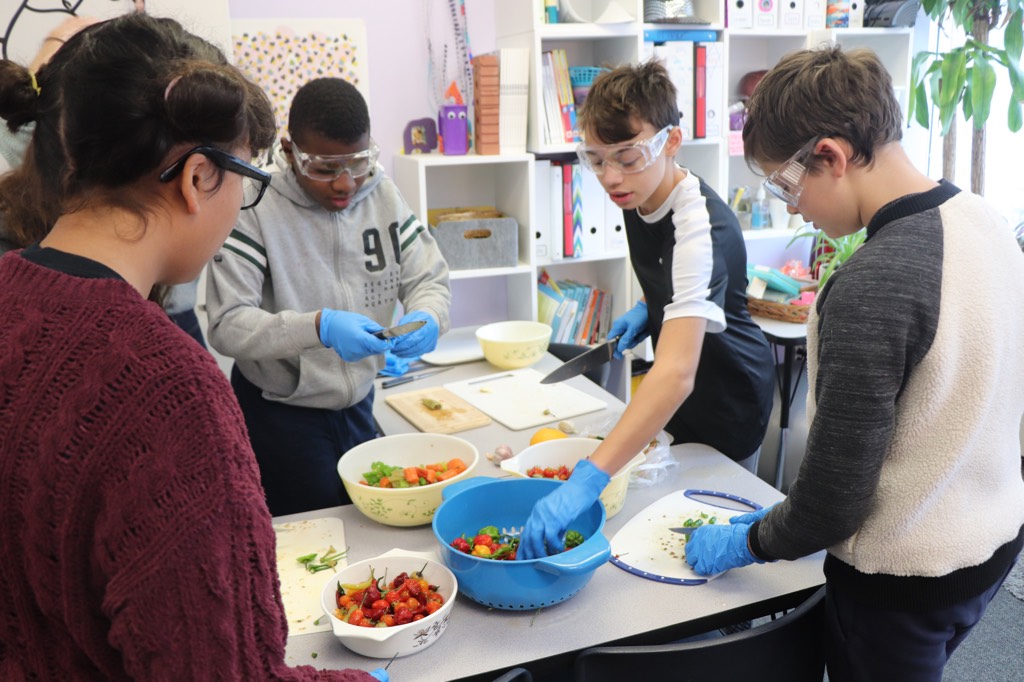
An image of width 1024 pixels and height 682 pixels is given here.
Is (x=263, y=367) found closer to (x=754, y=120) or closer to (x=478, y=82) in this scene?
(x=754, y=120)

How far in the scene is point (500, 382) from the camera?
92.6 inches

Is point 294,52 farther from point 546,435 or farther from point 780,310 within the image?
point 780,310

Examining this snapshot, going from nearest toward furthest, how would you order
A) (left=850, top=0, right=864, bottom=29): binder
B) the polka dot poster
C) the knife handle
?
the knife handle < the polka dot poster < (left=850, top=0, right=864, bottom=29): binder

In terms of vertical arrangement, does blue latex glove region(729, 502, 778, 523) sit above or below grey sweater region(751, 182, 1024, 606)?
below

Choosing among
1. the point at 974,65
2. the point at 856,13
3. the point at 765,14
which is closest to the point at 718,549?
the point at 765,14

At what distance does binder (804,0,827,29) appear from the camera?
323 centimetres

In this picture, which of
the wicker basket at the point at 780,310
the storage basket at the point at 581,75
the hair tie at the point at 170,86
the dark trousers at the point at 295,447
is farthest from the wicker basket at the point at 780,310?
the hair tie at the point at 170,86

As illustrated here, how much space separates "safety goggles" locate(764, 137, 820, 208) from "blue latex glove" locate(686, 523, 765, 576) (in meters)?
0.53

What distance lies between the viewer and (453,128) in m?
2.87

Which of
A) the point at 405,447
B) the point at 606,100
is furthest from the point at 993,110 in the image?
the point at 405,447

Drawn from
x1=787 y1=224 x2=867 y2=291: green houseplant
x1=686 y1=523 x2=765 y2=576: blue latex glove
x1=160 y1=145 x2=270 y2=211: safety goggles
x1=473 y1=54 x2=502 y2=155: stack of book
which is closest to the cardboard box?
x1=473 y1=54 x2=502 y2=155: stack of book

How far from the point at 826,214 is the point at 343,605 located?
929 mm

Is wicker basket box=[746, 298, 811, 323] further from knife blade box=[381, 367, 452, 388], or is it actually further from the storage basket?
knife blade box=[381, 367, 452, 388]

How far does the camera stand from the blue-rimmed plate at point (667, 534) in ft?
4.42
